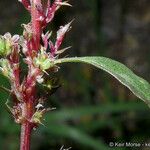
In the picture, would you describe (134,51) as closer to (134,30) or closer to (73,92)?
(134,30)

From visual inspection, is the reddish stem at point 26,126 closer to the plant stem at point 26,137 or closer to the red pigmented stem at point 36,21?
the plant stem at point 26,137

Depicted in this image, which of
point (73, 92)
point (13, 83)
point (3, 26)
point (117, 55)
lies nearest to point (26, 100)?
point (13, 83)

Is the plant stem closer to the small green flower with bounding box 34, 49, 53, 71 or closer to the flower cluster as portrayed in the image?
the flower cluster

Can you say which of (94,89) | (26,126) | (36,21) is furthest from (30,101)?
(94,89)

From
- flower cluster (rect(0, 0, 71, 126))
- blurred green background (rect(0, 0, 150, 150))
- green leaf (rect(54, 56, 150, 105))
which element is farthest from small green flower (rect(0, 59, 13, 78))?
blurred green background (rect(0, 0, 150, 150))

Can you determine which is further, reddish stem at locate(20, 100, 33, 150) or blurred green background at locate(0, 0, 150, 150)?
blurred green background at locate(0, 0, 150, 150)

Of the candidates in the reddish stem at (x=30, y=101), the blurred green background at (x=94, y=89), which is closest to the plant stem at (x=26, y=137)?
the reddish stem at (x=30, y=101)

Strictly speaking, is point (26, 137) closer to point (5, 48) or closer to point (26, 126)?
point (26, 126)
